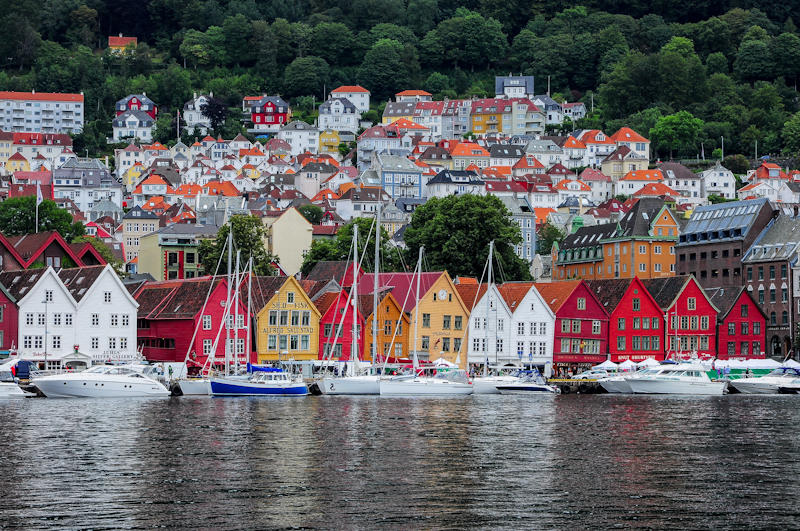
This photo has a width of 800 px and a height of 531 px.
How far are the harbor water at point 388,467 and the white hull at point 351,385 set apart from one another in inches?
408

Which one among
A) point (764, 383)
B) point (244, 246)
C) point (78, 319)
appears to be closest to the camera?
point (78, 319)

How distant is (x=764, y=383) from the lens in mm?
95625

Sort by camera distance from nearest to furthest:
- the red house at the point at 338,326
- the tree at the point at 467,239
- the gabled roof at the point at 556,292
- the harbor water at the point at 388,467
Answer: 1. the harbor water at the point at 388,467
2. the red house at the point at 338,326
3. the gabled roof at the point at 556,292
4. the tree at the point at 467,239

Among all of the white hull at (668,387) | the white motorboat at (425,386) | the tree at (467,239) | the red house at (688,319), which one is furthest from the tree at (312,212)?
the white motorboat at (425,386)

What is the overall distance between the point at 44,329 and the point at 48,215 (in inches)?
1709

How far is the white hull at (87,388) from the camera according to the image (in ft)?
251

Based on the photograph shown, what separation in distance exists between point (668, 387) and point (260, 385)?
89.3 ft

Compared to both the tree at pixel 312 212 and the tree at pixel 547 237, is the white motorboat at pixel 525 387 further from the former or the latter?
the tree at pixel 312 212

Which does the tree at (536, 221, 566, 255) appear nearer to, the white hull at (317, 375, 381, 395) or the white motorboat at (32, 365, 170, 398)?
the white hull at (317, 375, 381, 395)

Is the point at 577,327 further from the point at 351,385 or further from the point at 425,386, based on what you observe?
the point at 351,385

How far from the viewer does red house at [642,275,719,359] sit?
10731 centimetres

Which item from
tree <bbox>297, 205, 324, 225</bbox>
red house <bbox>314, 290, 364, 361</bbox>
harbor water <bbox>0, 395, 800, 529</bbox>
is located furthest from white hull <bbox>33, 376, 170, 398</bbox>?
tree <bbox>297, 205, 324, 225</bbox>

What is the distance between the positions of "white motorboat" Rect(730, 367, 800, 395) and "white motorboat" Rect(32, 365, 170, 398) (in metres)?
39.9

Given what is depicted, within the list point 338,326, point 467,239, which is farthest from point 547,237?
point 338,326
